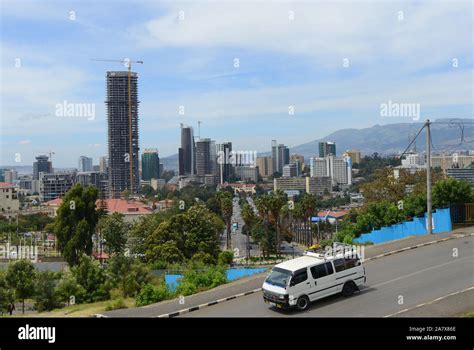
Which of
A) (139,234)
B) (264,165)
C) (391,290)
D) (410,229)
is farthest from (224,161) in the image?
(391,290)

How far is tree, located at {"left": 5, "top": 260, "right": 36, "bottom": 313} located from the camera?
1694 centimetres

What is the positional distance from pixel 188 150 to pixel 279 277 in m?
162

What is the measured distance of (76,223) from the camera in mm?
28719

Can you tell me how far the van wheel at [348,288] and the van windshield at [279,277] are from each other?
1.44m

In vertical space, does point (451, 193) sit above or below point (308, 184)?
above

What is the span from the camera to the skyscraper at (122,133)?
133m

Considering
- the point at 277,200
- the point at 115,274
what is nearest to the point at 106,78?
the point at 277,200

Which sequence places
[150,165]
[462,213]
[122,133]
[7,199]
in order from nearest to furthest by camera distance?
[462,213], [7,199], [122,133], [150,165]

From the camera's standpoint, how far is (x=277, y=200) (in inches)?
1570

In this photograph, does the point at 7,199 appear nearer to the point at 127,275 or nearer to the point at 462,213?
the point at 127,275

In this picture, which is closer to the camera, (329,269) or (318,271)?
(318,271)

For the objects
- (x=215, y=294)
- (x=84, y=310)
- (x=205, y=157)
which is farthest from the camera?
(x=205, y=157)

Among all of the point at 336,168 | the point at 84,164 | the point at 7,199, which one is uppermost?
→ the point at 84,164
